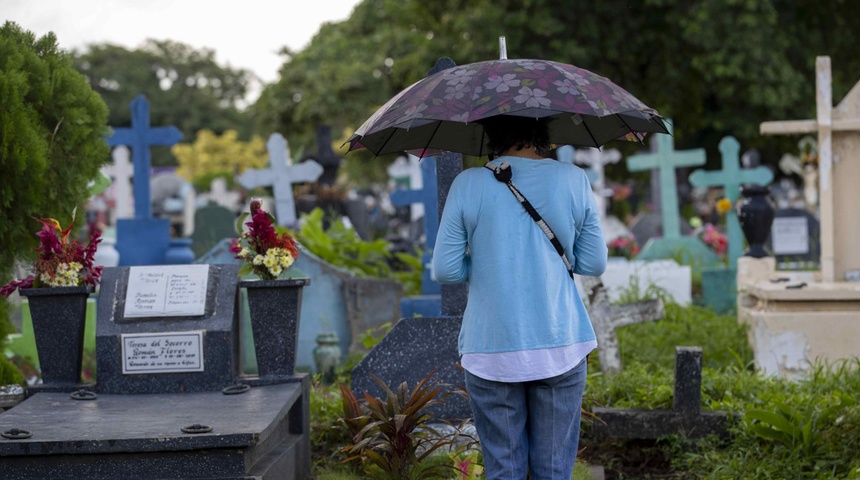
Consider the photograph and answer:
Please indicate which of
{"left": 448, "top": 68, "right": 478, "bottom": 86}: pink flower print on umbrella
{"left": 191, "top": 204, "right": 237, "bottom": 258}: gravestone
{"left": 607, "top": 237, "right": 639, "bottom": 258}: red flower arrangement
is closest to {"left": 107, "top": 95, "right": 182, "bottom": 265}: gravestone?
{"left": 191, "top": 204, "right": 237, "bottom": 258}: gravestone

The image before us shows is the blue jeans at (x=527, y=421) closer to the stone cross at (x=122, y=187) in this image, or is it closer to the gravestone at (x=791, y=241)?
the gravestone at (x=791, y=241)

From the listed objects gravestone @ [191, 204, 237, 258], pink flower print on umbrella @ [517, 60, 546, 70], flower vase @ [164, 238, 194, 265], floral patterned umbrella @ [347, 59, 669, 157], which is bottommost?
flower vase @ [164, 238, 194, 265]

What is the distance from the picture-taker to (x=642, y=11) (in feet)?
65.1

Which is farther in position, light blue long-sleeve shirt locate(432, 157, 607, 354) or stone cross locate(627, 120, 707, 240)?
stone cross locate(627, 120, 707, 240)

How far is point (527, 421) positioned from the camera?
3.35 meters

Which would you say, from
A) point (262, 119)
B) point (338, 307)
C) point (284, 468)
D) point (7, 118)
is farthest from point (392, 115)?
point (262, 119)

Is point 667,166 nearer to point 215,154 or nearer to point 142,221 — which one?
point 142,221

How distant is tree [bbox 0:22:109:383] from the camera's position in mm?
5297

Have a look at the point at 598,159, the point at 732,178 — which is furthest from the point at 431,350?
the point at 598,159

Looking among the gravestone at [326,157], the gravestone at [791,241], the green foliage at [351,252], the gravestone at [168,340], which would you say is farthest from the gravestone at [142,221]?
the gravestone at [791,241]

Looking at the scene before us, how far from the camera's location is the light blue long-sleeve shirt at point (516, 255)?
317 cm

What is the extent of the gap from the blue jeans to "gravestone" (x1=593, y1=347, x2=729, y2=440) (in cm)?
186

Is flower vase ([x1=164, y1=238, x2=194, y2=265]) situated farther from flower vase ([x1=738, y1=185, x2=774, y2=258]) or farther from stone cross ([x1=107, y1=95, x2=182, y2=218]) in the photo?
flower vase ([x1=738, y1=185, x2=774, y2=258])

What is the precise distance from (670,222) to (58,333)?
9026mm
